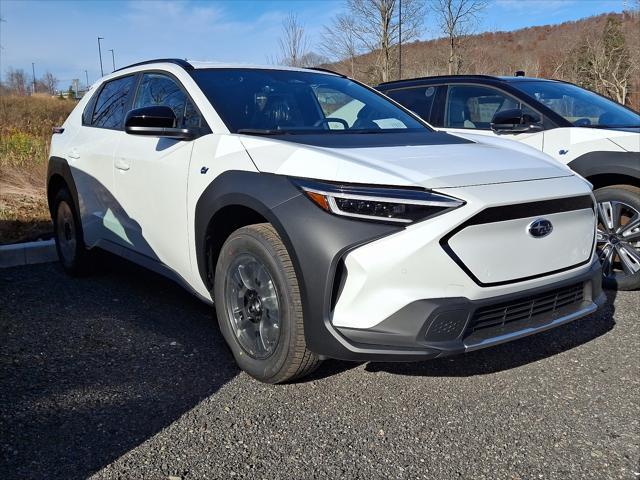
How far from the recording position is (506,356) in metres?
3.40

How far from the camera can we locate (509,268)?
259cm

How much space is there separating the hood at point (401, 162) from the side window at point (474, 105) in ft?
7.03

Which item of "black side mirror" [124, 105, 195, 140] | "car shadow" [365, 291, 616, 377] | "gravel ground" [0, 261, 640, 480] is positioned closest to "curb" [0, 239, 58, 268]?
"gravel ground" [0, 261, 640, 480]

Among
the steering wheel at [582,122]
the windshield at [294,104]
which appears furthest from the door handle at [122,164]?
the steering wheel at [582,122]

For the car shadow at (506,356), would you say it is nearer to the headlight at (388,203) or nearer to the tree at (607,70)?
the headlight at (388,203)

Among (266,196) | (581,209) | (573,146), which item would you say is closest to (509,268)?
(581,209)

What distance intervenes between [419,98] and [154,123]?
3291 millimetres

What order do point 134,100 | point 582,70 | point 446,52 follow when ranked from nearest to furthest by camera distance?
point 134,100 → point 446,52 → point 582,70

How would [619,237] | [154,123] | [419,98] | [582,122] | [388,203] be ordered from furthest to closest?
[419,98] → [582,122] → [619,237] → [154,123] → [388,203]

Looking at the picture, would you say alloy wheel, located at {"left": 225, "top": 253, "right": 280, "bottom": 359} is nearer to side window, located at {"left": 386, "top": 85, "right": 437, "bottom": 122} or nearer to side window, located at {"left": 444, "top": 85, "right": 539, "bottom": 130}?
side window, located at {"left": 444, "top": 85, "right": 539, "bottom": 130}

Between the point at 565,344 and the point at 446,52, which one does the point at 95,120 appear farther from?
the point at 446,52

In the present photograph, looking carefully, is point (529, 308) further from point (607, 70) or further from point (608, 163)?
point (607, 70)

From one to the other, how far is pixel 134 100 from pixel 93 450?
2.62 m

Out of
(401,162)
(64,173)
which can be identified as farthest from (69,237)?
(401,162)
